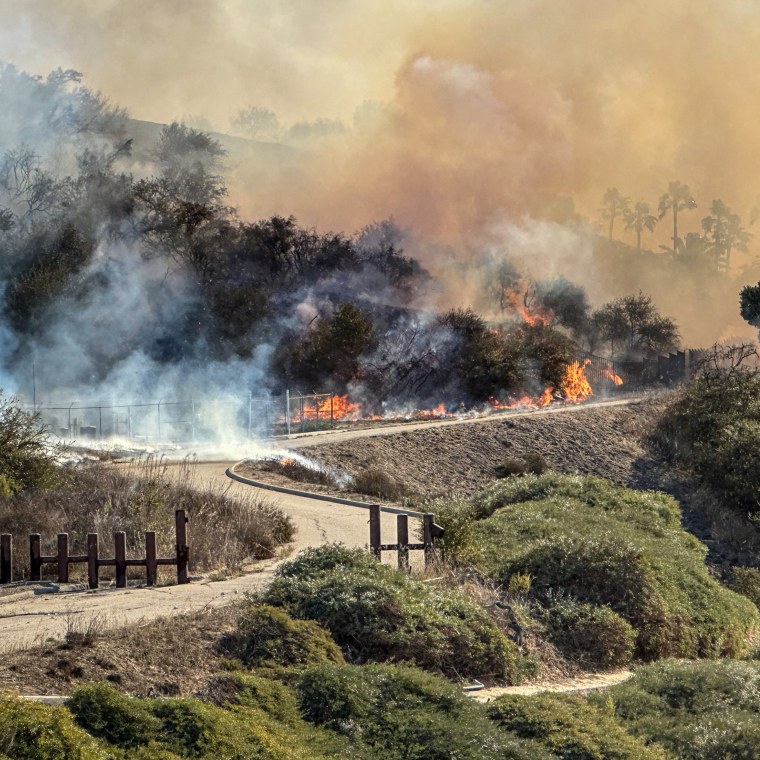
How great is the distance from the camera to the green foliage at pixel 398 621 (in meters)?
13.2

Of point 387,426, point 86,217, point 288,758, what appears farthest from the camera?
point 86,217

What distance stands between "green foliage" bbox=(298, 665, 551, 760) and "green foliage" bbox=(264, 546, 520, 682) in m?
1.48

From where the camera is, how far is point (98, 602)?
1603 cm

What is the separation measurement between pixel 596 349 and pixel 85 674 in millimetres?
78124

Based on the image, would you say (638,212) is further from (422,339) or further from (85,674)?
(85,674)

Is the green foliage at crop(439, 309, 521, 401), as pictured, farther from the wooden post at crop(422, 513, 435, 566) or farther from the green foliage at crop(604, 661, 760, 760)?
the green foliage at crop(604, 661, 760, 760)

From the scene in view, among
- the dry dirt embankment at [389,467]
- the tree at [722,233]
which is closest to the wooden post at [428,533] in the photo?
the dry dirt embankment at [389,467]

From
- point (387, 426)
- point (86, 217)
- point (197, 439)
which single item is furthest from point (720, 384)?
point (86, 217)

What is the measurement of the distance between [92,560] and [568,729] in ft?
27.4

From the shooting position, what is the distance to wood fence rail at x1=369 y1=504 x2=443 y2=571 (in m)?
17.7

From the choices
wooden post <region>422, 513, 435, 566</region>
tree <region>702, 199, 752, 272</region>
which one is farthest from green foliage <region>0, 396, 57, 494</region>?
tree <region>702, 199, 752, 272</region>

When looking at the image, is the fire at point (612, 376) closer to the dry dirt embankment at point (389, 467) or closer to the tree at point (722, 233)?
the dry dirt embankment at point (389, 467)

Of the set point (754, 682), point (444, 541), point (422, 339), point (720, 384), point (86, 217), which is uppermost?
point (86, 217)

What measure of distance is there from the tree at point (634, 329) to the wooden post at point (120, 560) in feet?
225
